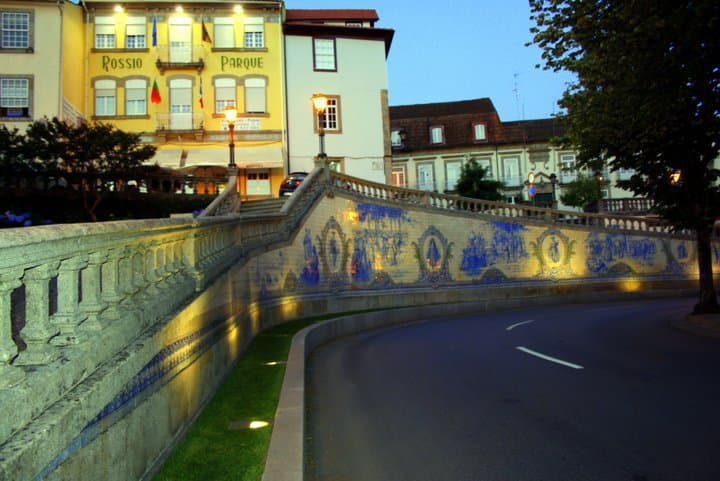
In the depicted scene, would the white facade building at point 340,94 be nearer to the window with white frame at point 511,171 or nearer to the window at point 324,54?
the window at point 324,54

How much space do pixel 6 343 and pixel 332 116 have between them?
1401 inches

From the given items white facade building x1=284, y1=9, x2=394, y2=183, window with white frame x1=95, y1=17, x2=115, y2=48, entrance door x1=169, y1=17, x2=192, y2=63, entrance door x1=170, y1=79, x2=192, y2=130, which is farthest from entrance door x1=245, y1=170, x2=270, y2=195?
window with white frame x1=95, y1=17, x2=115, y2=48

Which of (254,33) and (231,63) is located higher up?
(254,33)

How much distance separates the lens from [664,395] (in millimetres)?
7848

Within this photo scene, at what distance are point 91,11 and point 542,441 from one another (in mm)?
37819

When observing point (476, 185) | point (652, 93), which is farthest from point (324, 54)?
point (652, 93)

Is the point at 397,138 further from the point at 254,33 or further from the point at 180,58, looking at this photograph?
the point at 180,58

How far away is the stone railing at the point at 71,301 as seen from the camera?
2.86 metres

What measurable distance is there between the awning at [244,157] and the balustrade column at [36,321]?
102ft

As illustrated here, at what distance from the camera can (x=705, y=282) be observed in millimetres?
19609

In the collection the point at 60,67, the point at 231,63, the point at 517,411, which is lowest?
the point at 517,411

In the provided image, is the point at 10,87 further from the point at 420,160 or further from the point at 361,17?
the point at 420,160

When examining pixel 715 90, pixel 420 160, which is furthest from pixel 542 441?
pixel 420 160

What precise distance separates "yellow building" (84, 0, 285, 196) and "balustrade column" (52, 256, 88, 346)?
31030 mm
